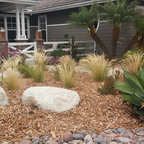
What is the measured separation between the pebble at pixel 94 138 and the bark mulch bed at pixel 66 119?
4.8 inches

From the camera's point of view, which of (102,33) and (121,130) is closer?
(121,130)

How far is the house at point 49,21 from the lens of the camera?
12333 millimetres

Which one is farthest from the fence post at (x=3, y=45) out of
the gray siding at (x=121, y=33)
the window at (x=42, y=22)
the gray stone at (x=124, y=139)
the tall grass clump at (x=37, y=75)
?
the gray stone at (x=124, y=139)

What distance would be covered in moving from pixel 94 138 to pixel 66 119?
70 cm

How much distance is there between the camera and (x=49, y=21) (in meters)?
16.1

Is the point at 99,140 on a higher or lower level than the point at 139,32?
lower

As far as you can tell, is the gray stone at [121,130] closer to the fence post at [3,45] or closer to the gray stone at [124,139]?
the gray stone at [124,139]

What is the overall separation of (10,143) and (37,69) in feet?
11.8

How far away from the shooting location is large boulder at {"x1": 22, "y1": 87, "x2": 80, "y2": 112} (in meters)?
4.46

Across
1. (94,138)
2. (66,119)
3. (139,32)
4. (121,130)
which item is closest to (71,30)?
(139,32)

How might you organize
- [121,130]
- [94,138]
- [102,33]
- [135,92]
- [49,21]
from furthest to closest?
[49,21] → [102,33] → [135,92] → [121,130] → [94,138]

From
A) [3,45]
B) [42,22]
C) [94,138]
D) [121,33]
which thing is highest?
[42,22]

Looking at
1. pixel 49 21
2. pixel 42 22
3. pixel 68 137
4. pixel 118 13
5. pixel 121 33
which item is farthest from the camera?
pixel 42 22

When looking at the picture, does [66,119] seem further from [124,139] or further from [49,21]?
[49,21]
